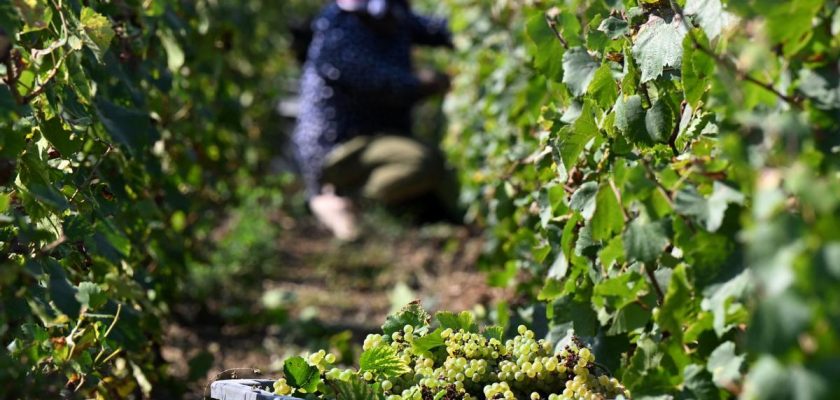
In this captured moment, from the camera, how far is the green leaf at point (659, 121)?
1814 mm

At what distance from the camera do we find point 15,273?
1.42 meters

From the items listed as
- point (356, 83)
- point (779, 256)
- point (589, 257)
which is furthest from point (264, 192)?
point (779, 256)

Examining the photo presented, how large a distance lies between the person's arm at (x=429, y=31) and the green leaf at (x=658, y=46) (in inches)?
190

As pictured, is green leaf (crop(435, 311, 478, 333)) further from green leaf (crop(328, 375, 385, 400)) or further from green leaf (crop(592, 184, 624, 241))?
green leaf (crop(592, 184, 624, 241))

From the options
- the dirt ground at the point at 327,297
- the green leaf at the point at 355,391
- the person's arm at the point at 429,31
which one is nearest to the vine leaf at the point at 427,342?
the green leaf at the point at 355,391

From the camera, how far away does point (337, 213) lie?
6.68 m

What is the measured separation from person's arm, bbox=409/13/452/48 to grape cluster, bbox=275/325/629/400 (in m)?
4.87

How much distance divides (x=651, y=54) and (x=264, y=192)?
185 inches

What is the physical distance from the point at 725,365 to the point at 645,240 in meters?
0.22

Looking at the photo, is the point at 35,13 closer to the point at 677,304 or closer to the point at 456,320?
the point at 456,320

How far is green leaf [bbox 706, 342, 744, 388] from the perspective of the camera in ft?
4.45

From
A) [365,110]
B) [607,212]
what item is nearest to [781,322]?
[607,212]

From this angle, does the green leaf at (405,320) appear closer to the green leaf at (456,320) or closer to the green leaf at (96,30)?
the green leaf at (456,320)

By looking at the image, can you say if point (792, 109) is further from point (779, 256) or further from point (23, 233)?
point (23, 233)
